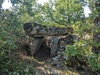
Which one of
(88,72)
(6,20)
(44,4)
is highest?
(44,4)

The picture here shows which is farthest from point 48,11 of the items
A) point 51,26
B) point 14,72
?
point 14,72

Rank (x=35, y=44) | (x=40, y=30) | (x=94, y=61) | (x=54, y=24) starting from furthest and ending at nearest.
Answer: (x=54, y=24) < (x=35, y=44) < (x=40, y=30) < (x=94, y=61)

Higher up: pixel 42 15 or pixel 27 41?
pixel 42 15

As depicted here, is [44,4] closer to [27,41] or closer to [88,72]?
[27,41]

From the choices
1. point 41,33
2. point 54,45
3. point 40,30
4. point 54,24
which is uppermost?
point 54,24

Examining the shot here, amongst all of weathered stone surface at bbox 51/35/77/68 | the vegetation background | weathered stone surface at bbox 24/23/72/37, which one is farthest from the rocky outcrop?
the vegetation background

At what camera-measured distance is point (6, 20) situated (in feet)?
27.0

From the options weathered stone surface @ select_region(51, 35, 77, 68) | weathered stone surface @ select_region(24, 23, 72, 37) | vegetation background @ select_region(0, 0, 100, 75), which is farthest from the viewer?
weathered stone surface @ select_region(24, 23, 72, 37)

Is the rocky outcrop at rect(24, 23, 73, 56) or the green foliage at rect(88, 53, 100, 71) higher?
the rocky outcrop at rect(24, 23, 73, 56)

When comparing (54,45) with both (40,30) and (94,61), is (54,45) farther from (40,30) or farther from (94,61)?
(94,61)

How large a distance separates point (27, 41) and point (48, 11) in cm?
473

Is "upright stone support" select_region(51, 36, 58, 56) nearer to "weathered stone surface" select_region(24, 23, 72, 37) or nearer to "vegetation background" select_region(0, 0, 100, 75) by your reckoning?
"weathered stone surface" select_region(24, 23, 72, 37)

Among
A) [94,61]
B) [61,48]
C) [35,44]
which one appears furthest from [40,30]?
[94,61]

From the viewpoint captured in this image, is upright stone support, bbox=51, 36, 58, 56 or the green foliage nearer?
the green foliage
